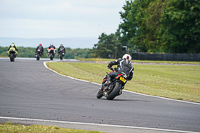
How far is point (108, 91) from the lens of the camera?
12.7 meters

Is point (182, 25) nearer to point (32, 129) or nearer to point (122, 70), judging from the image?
point (122, 70)

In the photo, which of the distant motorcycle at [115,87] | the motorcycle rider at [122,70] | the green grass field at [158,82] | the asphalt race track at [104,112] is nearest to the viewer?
the asphalt race track at [104,112]

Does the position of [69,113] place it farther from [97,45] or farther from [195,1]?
[97,45]

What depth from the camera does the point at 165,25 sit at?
200 feet

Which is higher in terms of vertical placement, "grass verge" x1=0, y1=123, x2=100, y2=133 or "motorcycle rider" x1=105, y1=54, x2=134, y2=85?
"motorcycle rider" x1=105, y1=54, x2=134, y2=85

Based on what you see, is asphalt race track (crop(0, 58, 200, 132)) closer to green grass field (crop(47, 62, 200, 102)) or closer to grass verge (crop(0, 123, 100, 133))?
grass verge (crop(0, 123, 100, 133))

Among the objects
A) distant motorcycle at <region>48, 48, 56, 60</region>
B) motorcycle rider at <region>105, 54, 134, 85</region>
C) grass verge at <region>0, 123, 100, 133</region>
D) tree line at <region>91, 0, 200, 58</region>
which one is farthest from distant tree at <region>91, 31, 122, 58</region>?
grass verge at <region>0, 123, 100, 133</region>

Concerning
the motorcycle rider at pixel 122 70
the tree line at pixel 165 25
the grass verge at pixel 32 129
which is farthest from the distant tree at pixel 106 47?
the grass verge at pixel 32 129

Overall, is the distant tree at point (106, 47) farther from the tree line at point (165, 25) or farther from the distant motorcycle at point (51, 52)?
A: the distant motorcycle at point (51, 52)

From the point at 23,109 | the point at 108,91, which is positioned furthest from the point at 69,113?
the point at 108,91

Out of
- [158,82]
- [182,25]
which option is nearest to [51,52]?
[158,82]

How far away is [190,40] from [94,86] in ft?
149

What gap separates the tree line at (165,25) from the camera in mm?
56188

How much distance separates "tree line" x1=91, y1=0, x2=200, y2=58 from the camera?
56188 millimetres
